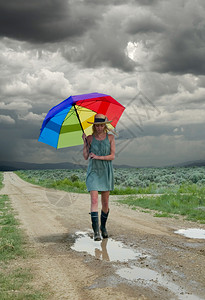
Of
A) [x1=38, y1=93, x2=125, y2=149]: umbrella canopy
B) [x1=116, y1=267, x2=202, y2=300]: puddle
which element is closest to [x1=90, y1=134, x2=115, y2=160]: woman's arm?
[x1=38, y1=93, x2=125, y2=149]: umbrella canopy

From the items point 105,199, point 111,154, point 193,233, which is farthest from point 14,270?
point 193,233

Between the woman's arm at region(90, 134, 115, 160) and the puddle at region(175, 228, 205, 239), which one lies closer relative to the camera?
the woman's arm at region(90, 134, 115, 160)

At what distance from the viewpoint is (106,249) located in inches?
242

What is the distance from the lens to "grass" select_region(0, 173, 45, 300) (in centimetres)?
397

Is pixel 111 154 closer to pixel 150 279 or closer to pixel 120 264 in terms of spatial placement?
pixel 120 264

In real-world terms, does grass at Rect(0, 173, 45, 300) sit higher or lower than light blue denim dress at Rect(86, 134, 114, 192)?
lower

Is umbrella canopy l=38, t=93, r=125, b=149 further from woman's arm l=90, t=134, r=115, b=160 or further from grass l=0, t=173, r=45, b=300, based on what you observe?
grass l=0, t=173, r=45, b=300

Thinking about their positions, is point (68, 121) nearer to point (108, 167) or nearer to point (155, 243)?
point (108, 167)

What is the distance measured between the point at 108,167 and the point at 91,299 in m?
3.23

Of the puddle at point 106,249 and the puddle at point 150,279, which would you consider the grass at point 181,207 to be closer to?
the puddle at point 106,249

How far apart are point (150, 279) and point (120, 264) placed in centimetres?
82

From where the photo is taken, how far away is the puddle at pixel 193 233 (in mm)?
7359

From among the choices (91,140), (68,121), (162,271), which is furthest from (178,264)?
(68,121)

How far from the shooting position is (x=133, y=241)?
22.0ft
